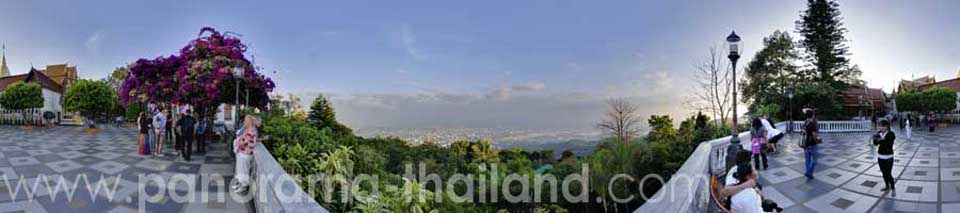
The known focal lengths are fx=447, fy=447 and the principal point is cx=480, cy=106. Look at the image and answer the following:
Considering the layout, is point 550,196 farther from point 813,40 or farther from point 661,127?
point 813,40

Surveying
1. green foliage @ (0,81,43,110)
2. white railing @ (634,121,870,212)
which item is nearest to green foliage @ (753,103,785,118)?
white railing @ (634,121,870,212)

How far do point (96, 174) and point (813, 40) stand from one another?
35.2 meters

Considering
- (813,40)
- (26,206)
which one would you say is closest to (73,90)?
(26,206)

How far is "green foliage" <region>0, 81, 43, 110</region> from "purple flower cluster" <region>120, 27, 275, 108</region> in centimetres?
Answer: 2218

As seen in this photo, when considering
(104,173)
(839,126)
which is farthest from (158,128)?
(839,126)

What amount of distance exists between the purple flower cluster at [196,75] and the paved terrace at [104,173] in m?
1.51

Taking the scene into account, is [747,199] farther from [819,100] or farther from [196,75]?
[819,100]

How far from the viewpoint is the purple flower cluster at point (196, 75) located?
1116cm

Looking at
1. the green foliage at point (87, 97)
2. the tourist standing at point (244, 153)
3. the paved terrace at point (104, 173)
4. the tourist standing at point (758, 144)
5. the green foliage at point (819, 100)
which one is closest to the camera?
the paved terrace at point (104, 173)

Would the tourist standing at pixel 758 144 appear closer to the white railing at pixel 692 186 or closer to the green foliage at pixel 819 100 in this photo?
the white railing at pixel 692 186

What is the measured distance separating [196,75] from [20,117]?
2991 cm

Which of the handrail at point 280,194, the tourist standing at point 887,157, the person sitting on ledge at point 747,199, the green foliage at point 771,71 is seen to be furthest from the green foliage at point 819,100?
the handrail at point 280,194

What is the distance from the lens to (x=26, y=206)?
4.70m

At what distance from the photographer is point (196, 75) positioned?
36.4ft
